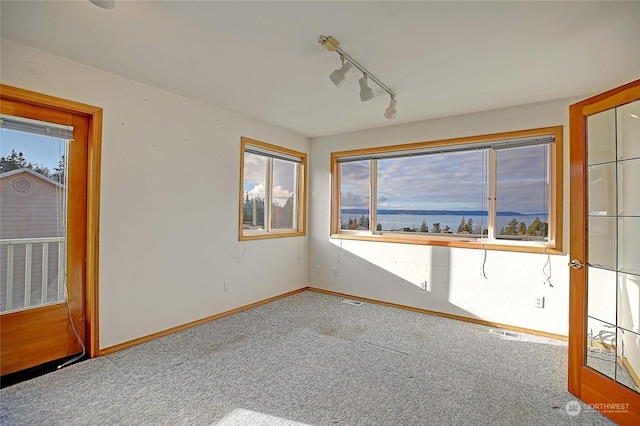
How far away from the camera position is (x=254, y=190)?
168 inches

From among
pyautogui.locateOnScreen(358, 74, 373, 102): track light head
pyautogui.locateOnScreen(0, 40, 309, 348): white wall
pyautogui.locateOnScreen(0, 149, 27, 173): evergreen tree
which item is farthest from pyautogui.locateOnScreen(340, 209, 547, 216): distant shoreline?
pyautogui.locateOnScreen(0, 149, 27, 173): evergreen tree

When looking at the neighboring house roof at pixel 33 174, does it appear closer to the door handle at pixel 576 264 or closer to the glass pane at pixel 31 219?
the glass pane at pixel 31 219

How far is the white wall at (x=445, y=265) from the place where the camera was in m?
3.26

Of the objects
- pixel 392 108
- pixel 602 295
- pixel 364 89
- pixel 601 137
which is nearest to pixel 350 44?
pixel 364 89

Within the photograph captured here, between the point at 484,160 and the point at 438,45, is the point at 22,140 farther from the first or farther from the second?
the point at 484,160

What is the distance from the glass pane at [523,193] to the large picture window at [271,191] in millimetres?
2708

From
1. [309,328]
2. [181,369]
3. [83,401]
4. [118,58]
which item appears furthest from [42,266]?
[309,328]

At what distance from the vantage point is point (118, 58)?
245 centimetres

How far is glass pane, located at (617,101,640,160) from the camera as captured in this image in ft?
6.64

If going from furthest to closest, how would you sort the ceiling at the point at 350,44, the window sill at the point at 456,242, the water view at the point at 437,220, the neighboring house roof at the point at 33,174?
1. the water view at the point at 437,220
2. the window sill at the point at 456,242
3. the neighboring house roof at the point at 33,174
4. the ceiling at the point at 350,44

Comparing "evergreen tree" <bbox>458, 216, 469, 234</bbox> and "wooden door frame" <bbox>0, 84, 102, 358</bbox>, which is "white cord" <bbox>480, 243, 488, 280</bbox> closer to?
"evergreen tree" <bbox>458, 216, 469, 234</bbox>

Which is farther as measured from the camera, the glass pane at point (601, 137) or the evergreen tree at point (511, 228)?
the evergreen tree at point (511, 228)

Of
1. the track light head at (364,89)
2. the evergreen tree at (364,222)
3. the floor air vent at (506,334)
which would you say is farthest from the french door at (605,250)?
the evergreen tree at (364,222)

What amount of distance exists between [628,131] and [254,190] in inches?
144
